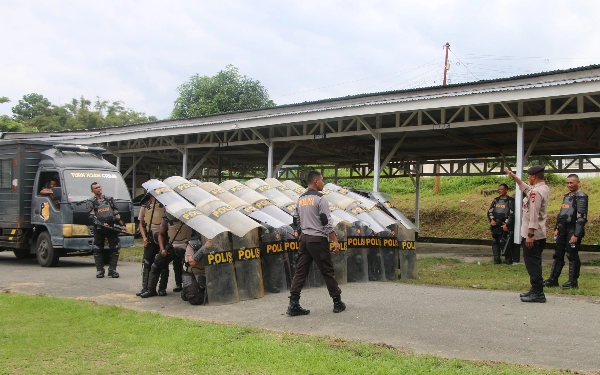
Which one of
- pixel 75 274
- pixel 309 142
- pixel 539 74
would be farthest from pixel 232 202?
pixel 309 142

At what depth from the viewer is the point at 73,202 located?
45.6 feet

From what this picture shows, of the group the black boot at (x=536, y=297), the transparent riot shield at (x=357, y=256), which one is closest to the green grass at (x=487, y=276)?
the transparent riot shield at (x=357, y=256)

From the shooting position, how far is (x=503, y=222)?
14.5 m

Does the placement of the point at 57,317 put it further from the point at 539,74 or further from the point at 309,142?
the point at 309,142

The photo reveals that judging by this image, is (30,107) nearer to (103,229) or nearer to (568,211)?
(103,229)

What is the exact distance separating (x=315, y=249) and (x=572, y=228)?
14.8 feet

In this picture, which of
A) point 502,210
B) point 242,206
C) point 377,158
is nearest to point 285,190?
point 242,206

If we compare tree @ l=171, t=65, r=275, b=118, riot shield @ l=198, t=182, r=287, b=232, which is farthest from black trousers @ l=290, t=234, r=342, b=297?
tree @ l=171, t=65, r=275, b=118

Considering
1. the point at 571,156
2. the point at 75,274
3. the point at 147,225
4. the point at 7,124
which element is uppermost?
the point at 7,124

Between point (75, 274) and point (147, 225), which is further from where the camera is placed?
point (75, 274)

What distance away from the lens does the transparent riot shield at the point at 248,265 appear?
883 centimetres

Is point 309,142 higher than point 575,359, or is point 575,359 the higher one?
point 309,142

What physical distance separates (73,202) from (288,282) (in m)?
6.82

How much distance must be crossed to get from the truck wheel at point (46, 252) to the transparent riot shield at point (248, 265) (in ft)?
23.2
